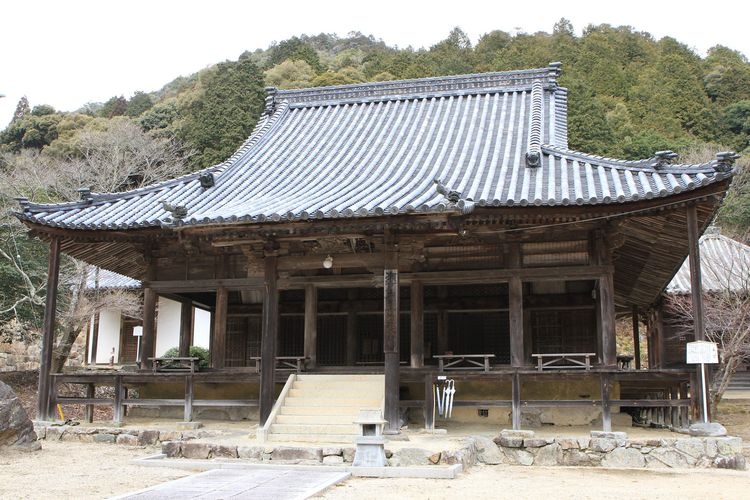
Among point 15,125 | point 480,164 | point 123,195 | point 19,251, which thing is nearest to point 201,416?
point 123,195

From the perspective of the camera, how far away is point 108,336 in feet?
109

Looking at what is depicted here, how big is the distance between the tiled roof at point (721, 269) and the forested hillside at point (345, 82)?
8691 mm

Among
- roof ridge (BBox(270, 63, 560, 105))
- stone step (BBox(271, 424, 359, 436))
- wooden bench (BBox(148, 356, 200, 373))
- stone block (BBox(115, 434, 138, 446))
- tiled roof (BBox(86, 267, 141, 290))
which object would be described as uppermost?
roof ridge (BBox(270, 63, 560, 105))

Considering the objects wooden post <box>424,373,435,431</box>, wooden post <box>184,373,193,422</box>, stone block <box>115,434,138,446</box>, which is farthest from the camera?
wooden post <box>184,373,193,422</box>

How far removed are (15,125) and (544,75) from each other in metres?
45.3

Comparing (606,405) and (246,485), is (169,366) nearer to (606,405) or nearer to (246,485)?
(246,485)

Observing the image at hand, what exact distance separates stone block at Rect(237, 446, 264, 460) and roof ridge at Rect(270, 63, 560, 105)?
12.4 meters

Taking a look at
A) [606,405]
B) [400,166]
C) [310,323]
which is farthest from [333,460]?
[400,166]

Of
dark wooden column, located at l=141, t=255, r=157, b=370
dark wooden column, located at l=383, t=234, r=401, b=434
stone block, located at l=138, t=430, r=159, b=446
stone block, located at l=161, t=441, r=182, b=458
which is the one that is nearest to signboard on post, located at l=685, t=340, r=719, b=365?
dark wooden column, located at l=383, t=234, r=401, b=434

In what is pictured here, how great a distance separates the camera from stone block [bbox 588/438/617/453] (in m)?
11.1

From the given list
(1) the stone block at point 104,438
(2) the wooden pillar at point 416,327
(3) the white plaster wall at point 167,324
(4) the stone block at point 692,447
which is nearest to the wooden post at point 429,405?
(2) the wooden pillar at point 416,327

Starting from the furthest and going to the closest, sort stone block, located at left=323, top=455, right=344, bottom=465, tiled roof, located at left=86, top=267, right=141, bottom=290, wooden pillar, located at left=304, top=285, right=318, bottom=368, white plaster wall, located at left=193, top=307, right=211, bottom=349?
white plaster wall, located at left=193, top=307, right=211, bottom=349 → tiled roof, located at left=86, top=267, right=141, bottom=290 → wooden pillar, located at left=304, top=285, right=318, bottom=368 → stone block, located at left=323, top=455, right=344, bottom=465

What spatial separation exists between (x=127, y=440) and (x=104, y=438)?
546mm

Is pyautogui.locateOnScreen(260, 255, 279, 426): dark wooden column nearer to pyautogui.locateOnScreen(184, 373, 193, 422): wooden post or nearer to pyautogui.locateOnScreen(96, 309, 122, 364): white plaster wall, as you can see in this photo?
pyautogui.locateOnScreen(184, 373, 193, 422): wooden post
